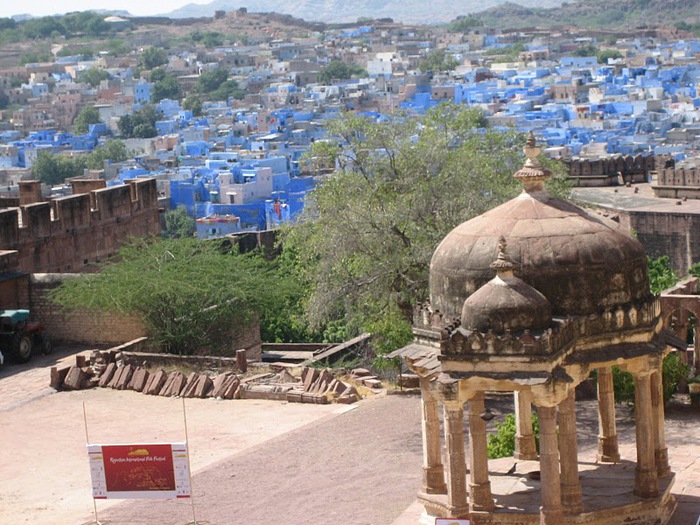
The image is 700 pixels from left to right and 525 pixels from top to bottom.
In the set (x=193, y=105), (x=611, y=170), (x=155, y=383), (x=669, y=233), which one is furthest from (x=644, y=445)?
(x=193, y=105)

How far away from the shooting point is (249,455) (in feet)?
54.8

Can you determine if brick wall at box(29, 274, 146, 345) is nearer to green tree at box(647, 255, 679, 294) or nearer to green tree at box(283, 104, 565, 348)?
green tree at box(283, 104, 565, 348)

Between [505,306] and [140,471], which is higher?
[505,306]

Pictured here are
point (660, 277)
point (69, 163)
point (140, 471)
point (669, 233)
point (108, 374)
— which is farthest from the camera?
point (69, 163)

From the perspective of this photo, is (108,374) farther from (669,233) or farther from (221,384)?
(669,233)

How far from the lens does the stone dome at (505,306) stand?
40.0 feet

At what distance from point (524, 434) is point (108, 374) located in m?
7.72

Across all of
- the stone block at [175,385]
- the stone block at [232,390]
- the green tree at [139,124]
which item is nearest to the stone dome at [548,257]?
the stone block at [232,390]

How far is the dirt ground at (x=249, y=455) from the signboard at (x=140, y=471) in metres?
0.63

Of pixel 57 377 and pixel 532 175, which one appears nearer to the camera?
pixel 532 175

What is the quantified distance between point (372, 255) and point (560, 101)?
448 ft

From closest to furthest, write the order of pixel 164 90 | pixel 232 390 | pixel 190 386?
pixel 232 390, pixel 190 386, pixel 164 90

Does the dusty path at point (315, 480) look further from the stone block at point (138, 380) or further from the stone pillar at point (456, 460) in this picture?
the stone block at point (138, 380)

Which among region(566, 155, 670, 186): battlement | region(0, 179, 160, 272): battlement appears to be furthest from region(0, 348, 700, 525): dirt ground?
region(566, 155, 670, 186): battlement
